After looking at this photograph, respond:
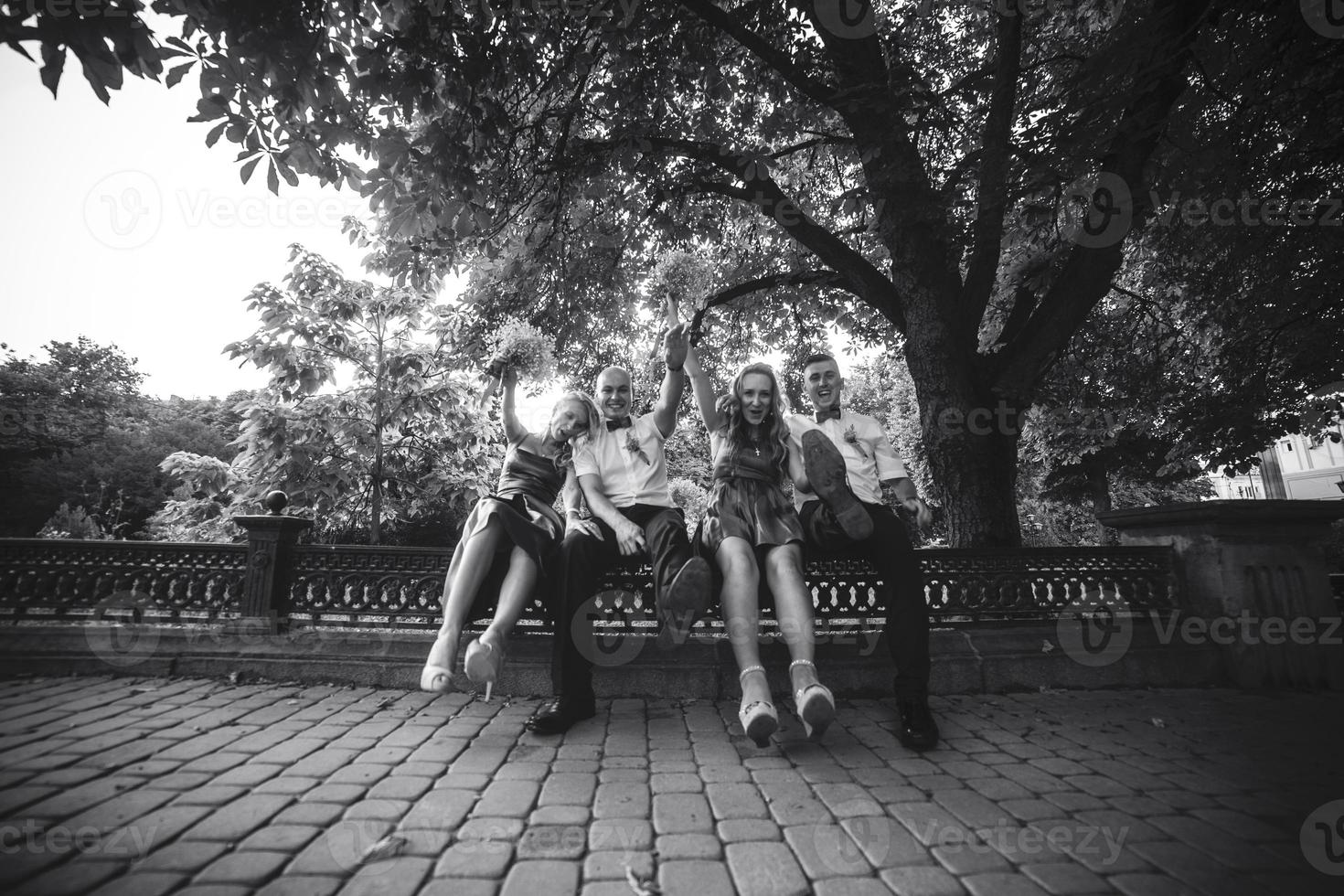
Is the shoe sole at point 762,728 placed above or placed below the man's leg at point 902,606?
below

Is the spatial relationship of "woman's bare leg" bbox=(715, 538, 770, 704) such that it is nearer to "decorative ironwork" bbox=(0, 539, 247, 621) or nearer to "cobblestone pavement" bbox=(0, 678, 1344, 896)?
"cobblestone pavement" bbox=(0, 678, 1344, 896)

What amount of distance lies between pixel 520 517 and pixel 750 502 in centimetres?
146

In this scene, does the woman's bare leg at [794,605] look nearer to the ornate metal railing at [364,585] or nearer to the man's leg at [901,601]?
the man's leg at [901,601]

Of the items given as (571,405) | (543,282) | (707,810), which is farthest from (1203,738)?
(543,282)

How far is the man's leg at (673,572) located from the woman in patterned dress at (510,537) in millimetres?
471

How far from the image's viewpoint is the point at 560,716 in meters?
3.13

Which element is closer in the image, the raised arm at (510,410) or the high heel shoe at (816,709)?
the high heel shoe at (816,709)

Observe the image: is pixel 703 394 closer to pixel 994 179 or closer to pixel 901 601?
pixel 901 601

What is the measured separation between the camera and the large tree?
386cm

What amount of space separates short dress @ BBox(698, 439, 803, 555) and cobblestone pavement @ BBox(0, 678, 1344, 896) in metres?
1.10

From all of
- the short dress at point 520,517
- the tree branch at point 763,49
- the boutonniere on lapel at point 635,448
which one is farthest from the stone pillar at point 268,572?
the tree branch at point 763,49

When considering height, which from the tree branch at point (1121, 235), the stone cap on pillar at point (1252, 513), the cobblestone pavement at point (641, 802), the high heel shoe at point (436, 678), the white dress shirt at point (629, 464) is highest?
the tree branch at point (1121, 235)

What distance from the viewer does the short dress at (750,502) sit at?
11.3 ft

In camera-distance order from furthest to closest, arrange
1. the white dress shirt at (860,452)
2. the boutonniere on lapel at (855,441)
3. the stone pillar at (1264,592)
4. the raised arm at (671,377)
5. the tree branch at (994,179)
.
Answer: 1. the tree branch at (994,179)
2. the stone pillar at (1264,592)
3. the boutonniere on lapel at (855,441)
4. the white dress shirt at (860,452)
5. the raised arm at (671,377)
